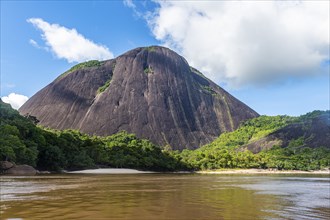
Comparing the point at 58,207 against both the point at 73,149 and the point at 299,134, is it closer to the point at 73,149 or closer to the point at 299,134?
the point at 73,149

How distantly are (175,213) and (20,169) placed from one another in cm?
4871

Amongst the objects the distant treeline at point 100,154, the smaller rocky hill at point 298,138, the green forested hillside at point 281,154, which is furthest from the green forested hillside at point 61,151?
the smaller rocky hill at point 298,138

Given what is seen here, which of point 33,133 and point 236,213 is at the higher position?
point 33,133

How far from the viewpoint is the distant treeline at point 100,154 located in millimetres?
60125

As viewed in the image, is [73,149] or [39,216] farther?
[73,149]

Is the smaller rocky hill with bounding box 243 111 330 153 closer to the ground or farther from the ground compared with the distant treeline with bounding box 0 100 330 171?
farther from the ground

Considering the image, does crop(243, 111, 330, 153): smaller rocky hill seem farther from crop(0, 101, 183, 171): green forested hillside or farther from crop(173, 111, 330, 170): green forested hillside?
crop(0, 101, 183, 171): green forested hillside

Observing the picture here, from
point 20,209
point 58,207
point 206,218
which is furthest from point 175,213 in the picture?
point 20,209

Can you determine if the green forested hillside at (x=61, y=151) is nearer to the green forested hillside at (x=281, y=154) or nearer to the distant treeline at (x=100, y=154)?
the distant treeline at (x=100, y=154)

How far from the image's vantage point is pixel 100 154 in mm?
96250

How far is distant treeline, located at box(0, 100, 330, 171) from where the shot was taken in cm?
6012

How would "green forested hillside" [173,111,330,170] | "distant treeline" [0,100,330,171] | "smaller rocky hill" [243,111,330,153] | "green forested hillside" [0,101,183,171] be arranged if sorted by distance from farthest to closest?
"smaller rocky hill" [243,111,330,153] → "green forested hillside" [173,111,330,170] → "distant treeline" [0,100,330,171] → "green forested hillside" [0,101,183,171]

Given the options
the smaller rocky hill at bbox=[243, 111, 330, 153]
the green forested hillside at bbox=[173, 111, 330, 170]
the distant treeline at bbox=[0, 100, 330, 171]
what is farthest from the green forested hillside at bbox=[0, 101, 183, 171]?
the smaller rocky hill at bbox=[243, 111, 330, 153]

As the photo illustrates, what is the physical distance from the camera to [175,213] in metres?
13.4
